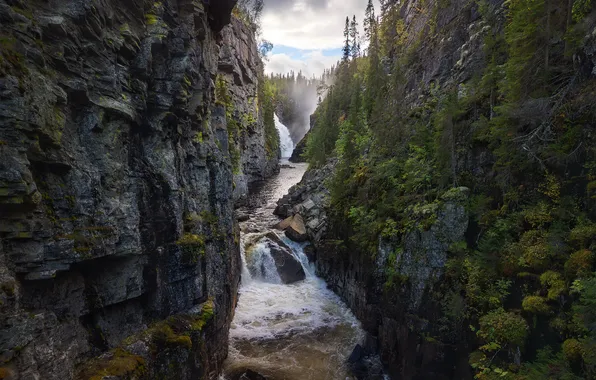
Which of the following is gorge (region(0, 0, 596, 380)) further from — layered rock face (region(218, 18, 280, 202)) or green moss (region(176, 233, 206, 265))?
layered rock face (region(218, 18, 280, 202))

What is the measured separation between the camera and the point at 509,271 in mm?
10594

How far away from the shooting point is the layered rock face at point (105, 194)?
6812 mm

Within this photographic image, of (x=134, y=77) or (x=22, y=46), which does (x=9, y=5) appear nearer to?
(x=22, y=46)

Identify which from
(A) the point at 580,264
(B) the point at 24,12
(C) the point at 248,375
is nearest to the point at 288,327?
(C) the point at 248,375

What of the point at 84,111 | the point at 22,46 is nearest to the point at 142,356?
the point at 84,111

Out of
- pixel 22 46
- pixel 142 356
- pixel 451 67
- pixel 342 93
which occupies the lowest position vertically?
pixel 142 356

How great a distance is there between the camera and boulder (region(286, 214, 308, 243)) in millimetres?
27625

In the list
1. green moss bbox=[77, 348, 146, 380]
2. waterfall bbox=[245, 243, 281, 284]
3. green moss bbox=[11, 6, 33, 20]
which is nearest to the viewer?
green moss bbox=[11, 6, 33, 20]

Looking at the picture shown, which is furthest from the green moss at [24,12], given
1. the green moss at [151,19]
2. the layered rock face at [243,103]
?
the layered rock face at [243,103]

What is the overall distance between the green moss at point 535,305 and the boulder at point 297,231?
→ 62.9ft

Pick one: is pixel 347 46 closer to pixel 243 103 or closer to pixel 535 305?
pixel 243 103

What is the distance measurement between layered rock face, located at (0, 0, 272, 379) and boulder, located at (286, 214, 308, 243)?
1313 centimetres

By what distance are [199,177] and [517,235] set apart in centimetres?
1262

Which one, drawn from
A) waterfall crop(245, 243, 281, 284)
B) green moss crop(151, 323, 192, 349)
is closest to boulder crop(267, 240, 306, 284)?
waterfall crop(245, 243, 281, 284)
